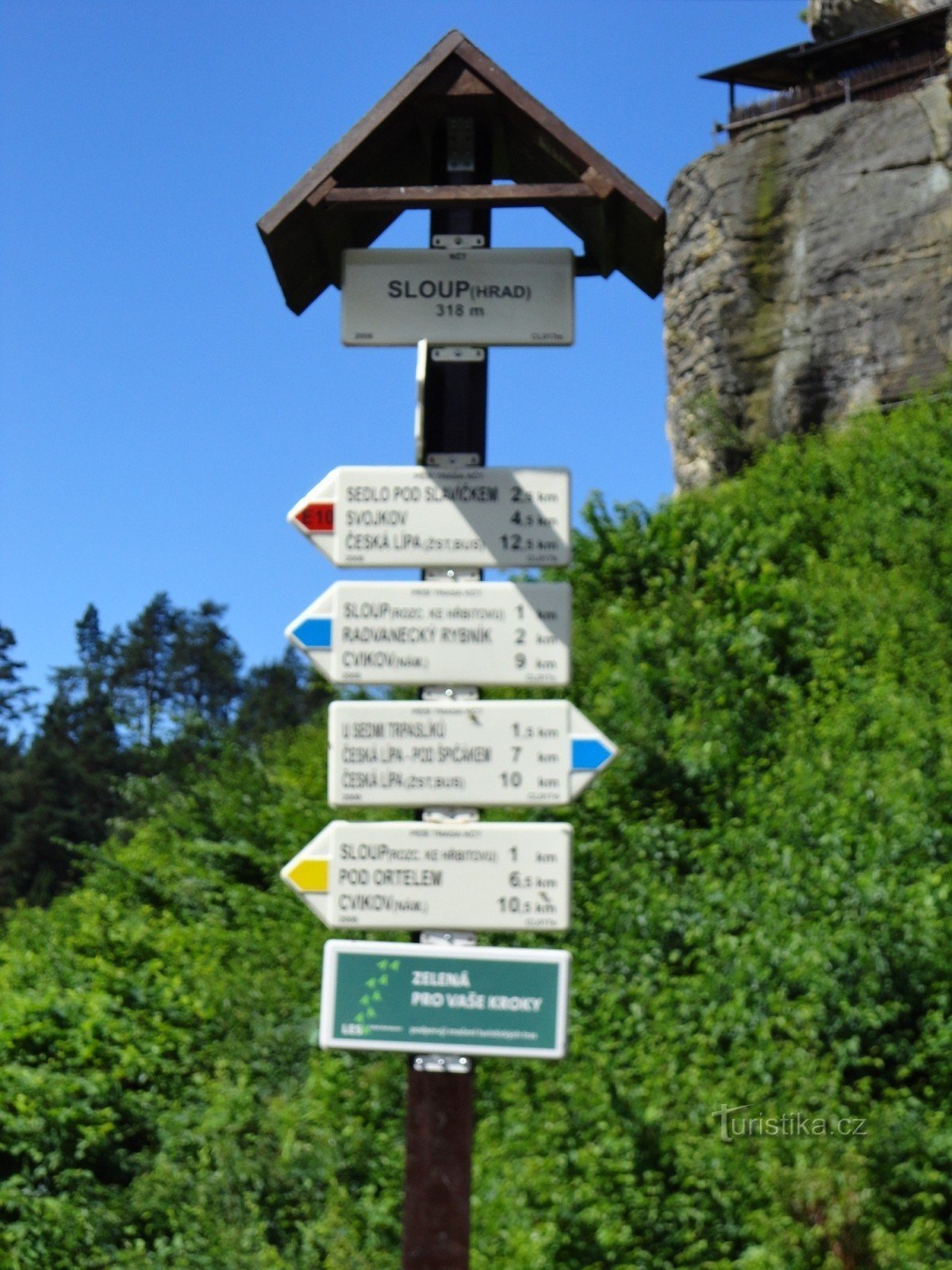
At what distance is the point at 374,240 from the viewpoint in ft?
17.6

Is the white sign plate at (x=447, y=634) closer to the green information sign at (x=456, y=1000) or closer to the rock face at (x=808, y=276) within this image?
the green information sign at (x=456, y=1000)

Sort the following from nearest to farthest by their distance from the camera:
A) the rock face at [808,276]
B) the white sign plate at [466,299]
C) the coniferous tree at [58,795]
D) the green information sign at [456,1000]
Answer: the green information sign at [456,1000] → the white sign plate at [466,299] → the rock face at [808,276] → the coniferous tree at [58,795]

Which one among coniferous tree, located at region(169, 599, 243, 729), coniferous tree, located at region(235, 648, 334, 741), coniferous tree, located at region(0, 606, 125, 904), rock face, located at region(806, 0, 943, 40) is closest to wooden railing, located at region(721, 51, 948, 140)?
rock face, located at region(806, 0, 943, 40)

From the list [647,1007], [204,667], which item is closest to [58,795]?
[204,667]

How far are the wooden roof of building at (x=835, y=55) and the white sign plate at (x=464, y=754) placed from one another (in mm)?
30274

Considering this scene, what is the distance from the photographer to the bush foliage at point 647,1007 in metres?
7.16

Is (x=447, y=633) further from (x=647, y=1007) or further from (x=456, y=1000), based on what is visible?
(x=647, y=1007)

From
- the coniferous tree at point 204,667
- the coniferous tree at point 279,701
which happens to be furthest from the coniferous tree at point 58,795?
the coniferous tree at point 204,667

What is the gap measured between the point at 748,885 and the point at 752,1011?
157 centimetres

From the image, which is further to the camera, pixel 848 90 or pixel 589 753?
pixel 848 90

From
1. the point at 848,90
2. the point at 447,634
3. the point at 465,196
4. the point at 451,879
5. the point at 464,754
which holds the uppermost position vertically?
the point at 848,90

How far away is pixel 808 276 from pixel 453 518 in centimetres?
2444

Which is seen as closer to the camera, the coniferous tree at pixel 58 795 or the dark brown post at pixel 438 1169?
the dark brown post at pixel 438 1169

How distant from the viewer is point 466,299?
15.8ft
